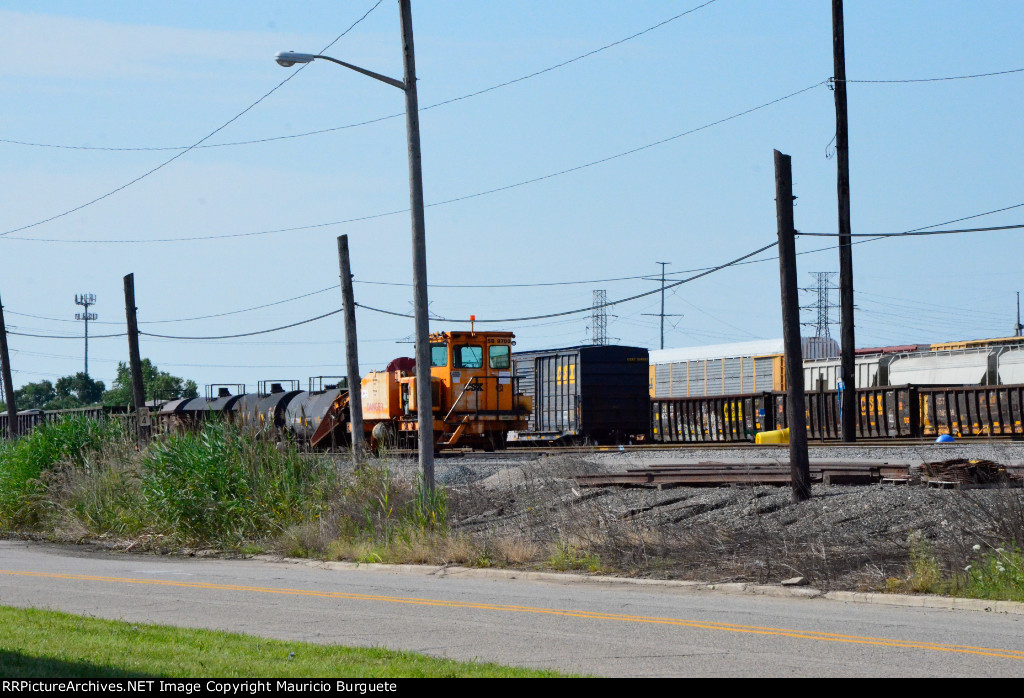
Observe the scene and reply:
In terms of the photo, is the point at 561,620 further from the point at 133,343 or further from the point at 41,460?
the point at 133,343

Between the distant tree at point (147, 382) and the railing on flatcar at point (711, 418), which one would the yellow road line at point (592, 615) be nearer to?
the railing on flatcar at point (711, 418)

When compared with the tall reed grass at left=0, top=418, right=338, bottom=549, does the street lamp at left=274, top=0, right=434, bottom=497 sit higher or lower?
higher

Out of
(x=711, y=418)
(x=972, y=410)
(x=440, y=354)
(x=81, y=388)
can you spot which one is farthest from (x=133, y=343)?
(x=81, y=388)

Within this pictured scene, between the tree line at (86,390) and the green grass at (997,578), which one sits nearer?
the green grass at (997,578)

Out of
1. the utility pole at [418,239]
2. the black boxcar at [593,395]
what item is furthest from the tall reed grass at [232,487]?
the black boxcar at [593,395]

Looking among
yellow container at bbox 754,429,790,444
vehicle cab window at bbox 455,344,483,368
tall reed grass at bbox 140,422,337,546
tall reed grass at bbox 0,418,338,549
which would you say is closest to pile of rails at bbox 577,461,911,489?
tall reed grass at bbox 140,422,337,546

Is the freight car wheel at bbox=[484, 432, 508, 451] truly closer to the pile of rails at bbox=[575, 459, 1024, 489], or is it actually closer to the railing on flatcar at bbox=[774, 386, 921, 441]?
the railing on flatcar at bbox=[774, 386, 921, 441]

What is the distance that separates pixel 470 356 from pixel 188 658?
81.0 ft

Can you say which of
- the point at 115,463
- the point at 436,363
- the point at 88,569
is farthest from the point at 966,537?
the point at 436,363

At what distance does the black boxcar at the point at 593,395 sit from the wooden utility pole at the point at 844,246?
9.57 m

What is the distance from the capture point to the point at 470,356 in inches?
1293

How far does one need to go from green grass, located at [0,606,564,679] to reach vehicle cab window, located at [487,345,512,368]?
23003 mm

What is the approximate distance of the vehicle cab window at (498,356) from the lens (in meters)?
33.0

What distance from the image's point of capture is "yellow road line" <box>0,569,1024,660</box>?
898cm
